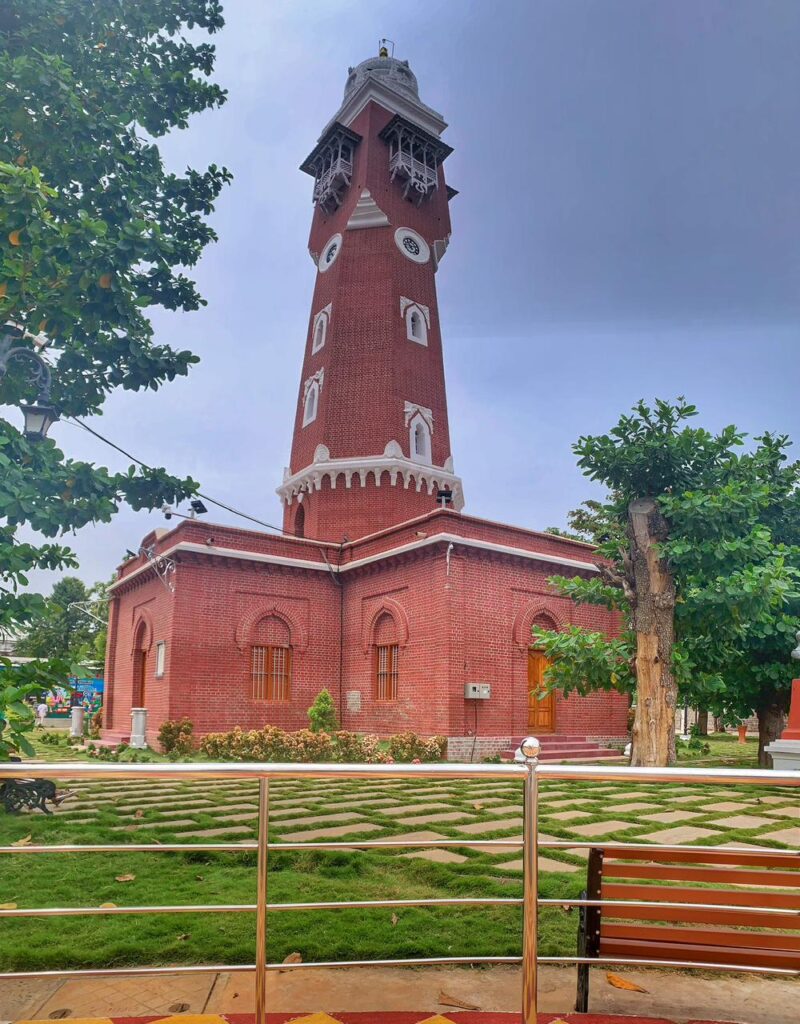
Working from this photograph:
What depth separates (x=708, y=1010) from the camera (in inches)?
122

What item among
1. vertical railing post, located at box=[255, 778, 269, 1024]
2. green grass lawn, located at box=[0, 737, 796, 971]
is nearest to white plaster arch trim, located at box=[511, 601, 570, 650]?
green grass lawn, located at box=[0, 737, 796, 971]

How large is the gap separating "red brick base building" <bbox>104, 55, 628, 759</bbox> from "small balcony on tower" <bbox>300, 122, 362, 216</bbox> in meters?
0.07

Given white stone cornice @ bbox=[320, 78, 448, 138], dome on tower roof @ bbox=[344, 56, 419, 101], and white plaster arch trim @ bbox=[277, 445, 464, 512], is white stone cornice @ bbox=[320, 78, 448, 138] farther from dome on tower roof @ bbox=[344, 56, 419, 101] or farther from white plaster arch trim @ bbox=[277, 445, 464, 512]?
white plaster arch trim @ bbox=[277, 445, 464, 512]

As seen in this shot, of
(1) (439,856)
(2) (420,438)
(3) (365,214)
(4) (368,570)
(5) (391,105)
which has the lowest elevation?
(1) (439,856)

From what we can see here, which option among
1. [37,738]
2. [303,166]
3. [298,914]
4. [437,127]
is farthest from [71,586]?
[298,914]

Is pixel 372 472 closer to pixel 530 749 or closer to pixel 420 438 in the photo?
pixel 420 438

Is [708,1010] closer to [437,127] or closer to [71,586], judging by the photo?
[437,127]

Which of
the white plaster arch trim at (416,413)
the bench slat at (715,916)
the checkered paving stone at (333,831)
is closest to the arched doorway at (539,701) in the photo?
the white plaster arch trim at (416,413)

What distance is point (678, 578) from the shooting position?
1220 cm

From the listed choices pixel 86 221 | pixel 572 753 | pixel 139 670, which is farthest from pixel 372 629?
pixel 86 221

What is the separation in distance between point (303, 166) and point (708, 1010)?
91.8 ft

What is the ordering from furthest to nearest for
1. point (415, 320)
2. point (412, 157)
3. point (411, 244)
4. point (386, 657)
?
point (412, 157) → point (411, 244) → point (415, 320) → point (386, 657)

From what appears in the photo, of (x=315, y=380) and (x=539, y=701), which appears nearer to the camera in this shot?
(x=539, y=701)

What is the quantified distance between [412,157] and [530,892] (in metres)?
25.6
